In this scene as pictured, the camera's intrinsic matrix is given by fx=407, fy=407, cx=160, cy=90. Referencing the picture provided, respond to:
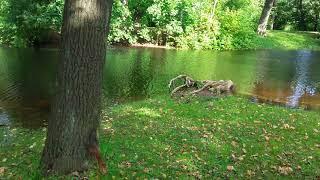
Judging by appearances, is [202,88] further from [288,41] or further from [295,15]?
[295,15]

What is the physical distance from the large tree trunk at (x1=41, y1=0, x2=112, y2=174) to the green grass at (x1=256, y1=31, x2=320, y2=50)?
104 feet

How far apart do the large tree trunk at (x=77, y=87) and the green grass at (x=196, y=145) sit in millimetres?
355

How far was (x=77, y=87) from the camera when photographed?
17.6ft

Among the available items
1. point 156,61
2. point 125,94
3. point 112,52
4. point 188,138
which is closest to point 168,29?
point 112,52

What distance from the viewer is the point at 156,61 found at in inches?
900

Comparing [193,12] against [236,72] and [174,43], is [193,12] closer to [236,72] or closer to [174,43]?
[174,43]

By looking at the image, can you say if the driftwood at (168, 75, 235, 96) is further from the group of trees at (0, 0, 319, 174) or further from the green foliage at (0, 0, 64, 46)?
the green foliage at (0, 0, 64, 46)

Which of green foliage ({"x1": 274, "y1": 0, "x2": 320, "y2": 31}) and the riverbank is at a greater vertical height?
green foliage ({"x1": 274, "y1": 0, "x2": 320, "y2": 31})

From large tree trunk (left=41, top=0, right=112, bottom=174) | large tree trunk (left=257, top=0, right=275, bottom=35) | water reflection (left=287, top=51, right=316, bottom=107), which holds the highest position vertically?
large tree trunk (left=257, top=0, right=275, bottom=35)

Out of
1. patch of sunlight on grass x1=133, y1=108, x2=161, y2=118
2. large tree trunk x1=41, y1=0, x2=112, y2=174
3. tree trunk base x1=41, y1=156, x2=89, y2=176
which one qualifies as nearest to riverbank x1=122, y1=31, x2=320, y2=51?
patch of sunlight on grass x1=133, y1=108, x2=161, y2=118

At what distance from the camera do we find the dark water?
13133 mm

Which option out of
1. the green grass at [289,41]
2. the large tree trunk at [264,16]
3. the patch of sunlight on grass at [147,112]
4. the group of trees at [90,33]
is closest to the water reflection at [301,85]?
the patch of sunlight on grass at [147,112]

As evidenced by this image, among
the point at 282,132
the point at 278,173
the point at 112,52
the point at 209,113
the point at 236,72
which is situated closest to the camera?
the point at 278,173

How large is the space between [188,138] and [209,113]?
2569 mm
